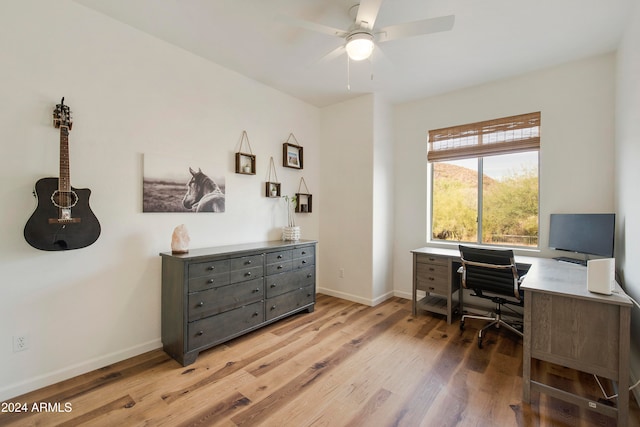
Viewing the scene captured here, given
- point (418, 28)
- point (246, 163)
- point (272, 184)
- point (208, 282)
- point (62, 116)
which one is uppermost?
point (418, 28)


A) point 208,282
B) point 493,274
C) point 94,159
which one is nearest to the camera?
point 94,159

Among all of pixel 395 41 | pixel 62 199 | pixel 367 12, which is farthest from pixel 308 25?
Result: pixel 62 199

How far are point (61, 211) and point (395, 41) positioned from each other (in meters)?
2.92

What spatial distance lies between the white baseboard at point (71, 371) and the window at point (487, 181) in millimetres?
3532

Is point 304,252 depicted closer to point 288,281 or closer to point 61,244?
point 288,281

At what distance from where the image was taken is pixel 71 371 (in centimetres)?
209

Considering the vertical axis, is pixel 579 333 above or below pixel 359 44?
below

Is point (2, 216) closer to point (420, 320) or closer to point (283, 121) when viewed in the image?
point (283, 121)

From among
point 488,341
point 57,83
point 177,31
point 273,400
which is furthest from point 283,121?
point 488,341

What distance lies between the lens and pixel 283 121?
3.73 metres

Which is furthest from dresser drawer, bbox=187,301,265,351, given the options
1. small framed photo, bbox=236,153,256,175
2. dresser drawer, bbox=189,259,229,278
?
small framed photo, bbox=236,153,256,175

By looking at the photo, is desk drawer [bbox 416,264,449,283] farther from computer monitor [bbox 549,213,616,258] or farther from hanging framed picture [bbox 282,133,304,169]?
hanging framed picture [bbox 282,133,304,169]

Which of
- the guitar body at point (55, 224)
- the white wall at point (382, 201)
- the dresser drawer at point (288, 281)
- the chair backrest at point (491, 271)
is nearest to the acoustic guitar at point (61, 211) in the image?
the guitar body at point (55, 224)

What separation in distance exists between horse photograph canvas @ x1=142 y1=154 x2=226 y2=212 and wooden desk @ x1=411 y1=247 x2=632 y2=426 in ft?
9.11
